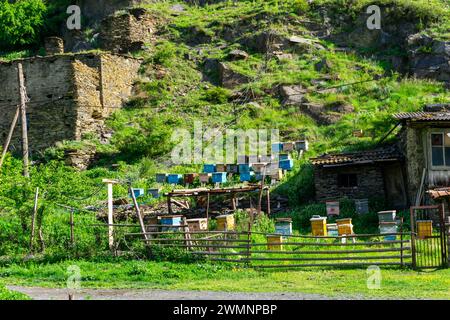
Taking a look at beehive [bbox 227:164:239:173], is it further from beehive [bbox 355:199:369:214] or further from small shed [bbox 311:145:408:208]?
beehive [bbox 355:199:369:214]

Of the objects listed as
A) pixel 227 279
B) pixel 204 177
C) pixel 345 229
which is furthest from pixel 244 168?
pixel 227 279

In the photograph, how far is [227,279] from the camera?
19.3 m

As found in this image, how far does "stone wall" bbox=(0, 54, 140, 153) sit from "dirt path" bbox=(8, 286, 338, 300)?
19798 mm

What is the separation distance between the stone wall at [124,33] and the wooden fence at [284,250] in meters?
22.6

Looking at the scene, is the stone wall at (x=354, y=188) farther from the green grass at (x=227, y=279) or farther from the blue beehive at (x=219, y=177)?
the green grass at (x=227, y=279)

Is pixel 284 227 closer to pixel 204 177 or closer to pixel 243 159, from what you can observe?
pixel 204 177

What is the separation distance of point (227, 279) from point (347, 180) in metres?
10.5

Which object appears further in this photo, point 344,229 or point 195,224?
point 195,224

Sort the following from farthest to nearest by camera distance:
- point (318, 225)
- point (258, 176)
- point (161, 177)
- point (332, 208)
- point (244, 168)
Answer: point (161, 177)
point (244, 168)
point (258, 176)
point (332, 208)
point (318, 225)

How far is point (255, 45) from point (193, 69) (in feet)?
12.1

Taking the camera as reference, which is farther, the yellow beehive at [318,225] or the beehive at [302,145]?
the beehive at [302,145]

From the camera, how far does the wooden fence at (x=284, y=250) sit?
19828mm

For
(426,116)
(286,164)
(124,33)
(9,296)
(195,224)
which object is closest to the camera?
(9,296)

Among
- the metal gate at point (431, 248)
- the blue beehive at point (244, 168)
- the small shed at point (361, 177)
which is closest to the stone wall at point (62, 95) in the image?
the blue beehive at point (244, 168)
